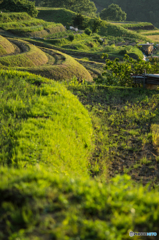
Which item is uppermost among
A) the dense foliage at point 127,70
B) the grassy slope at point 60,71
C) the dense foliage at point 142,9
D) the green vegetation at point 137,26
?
the dense foliage at point 142,9

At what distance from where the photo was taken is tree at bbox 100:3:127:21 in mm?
73625

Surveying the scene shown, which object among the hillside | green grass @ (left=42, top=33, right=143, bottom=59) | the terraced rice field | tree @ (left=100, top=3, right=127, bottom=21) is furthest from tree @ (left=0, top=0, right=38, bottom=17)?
the hillside

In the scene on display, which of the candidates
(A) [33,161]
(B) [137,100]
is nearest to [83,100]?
(B) [137,100]

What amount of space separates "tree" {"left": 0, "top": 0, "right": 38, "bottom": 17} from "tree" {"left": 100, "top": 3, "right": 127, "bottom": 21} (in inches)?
1402

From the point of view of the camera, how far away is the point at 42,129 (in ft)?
19.1

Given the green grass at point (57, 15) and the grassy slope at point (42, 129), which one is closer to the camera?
the grassy slope at point (42, 129)

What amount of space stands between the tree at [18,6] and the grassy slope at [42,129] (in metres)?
44.3

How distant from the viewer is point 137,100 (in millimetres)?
10812

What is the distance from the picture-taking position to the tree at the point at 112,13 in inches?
2899

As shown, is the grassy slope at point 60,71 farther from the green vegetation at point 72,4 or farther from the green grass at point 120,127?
the green vegetation at point 72,4

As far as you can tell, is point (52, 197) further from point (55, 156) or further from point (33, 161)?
point (55, 156)

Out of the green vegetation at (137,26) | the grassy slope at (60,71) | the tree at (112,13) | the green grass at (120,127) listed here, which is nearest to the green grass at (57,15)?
the green vegetation at (137,26)

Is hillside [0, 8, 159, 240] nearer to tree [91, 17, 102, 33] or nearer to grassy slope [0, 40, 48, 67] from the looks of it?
grassy slope [0, 40, 48, 67]

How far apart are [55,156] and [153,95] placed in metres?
7.98
